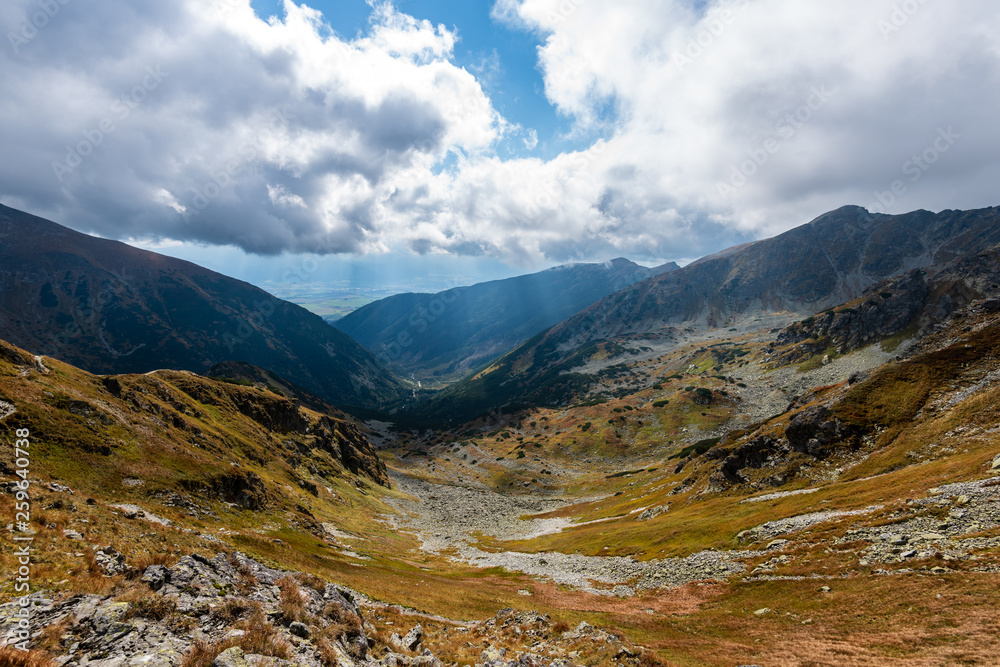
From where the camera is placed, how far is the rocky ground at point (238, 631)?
11266mm

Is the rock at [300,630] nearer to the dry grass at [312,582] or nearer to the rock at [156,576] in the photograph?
the rock at [156,576]

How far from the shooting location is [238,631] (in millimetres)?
13648

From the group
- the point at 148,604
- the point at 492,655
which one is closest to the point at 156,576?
the point at 148,604

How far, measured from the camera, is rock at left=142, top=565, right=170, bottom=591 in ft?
49.4

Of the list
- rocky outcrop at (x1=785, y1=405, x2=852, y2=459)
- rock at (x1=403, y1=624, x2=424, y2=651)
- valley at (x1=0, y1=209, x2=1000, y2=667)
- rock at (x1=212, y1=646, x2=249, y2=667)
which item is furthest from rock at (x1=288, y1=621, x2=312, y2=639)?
rocky outcrop at (x1=785, y1=405, x2=852, y2=459)

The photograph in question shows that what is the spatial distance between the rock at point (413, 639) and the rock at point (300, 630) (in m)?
7.08

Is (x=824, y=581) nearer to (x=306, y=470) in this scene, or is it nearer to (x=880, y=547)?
(x=880, y=547)

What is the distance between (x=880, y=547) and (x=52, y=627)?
48.1 meters

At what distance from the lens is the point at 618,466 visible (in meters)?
165

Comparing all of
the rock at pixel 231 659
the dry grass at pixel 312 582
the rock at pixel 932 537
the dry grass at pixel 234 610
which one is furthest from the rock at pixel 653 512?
the rock at pixel 231 659

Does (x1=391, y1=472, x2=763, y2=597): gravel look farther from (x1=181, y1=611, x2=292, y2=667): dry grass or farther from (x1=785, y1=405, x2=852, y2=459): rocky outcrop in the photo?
(x1=181, y1=611, x2=292, y2=667): dry grass

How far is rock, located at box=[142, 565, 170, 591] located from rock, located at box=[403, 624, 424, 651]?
12.3 metres

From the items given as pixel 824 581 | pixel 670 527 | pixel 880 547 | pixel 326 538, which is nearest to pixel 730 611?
pixel 824 581

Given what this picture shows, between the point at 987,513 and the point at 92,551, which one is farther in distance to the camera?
the point at 987,513
